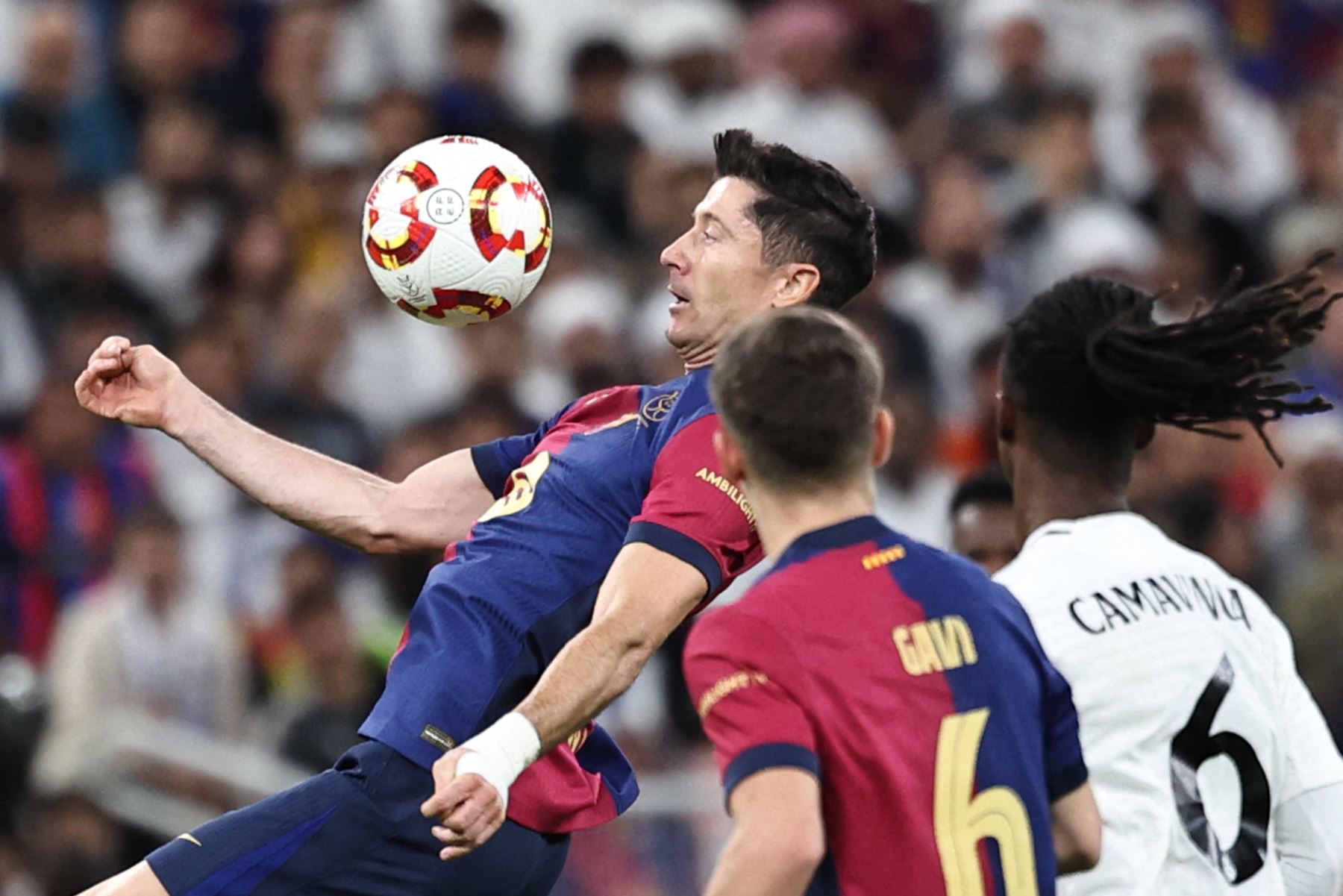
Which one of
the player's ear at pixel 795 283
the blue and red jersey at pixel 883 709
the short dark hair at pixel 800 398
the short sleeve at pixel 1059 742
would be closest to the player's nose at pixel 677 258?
the player's ear at pixel 795 283

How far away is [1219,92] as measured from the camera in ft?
45.9

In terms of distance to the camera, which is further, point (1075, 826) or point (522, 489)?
point (522, 489)

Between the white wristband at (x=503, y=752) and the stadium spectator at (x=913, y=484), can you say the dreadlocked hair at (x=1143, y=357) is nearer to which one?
the white wristband at (x=503, y=752)

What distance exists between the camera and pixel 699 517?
460 centimetres

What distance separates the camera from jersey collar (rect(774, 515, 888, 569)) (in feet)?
12.5

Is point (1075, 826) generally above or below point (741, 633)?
below

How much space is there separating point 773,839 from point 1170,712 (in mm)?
1314

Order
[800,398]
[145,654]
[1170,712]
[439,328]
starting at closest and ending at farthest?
[800,398] → [1170,712] → [145,654] → [439,328]

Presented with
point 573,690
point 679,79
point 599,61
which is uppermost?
point 599,61

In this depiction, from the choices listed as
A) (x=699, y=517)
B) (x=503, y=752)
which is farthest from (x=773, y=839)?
(x=699, y=517)

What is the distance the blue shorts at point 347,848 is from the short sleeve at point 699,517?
2.54 feet

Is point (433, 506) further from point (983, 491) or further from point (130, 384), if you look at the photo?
point (983, 491)

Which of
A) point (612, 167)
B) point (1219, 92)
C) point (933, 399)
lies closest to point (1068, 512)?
point (933, 399)

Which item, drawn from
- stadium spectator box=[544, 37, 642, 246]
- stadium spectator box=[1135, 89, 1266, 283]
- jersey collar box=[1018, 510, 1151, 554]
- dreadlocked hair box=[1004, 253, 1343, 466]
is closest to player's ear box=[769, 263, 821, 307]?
dreadlocked hair box=[1004, 253, 1343, 466]
